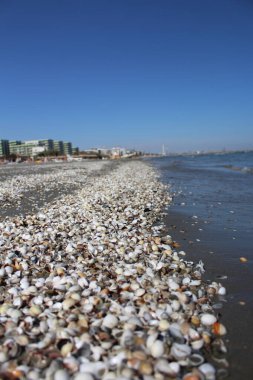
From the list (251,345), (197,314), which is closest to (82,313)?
(197,314)

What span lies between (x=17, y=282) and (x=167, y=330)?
211 centimetres

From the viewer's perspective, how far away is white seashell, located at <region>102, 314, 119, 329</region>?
9.60ft

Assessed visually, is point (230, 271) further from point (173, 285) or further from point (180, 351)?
point (180, 351)

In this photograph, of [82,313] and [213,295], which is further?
[213,295]

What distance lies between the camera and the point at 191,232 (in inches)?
277

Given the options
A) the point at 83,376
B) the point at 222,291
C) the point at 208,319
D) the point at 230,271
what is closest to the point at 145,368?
the point at 83,376

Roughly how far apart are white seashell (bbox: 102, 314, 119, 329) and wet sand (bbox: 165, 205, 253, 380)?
1.04 metres

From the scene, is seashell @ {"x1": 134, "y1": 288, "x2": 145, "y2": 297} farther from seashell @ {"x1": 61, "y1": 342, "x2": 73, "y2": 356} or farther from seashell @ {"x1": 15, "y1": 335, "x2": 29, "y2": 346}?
seashell @ {"x1": 15, "y1": 335, "x2": 29, "y2": 346}

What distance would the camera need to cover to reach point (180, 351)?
8.59ft

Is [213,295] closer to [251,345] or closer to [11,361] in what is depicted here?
[251,345]

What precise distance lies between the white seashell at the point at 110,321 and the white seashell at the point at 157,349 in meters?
0.47

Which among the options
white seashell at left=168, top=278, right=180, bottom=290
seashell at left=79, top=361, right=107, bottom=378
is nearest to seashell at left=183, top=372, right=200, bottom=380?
seashell at left=79, top=361, right=107, bottom=378

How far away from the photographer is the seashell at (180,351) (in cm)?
259

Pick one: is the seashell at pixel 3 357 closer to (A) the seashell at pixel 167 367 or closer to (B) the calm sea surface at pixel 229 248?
(A) the seashell at pixel 167 367
